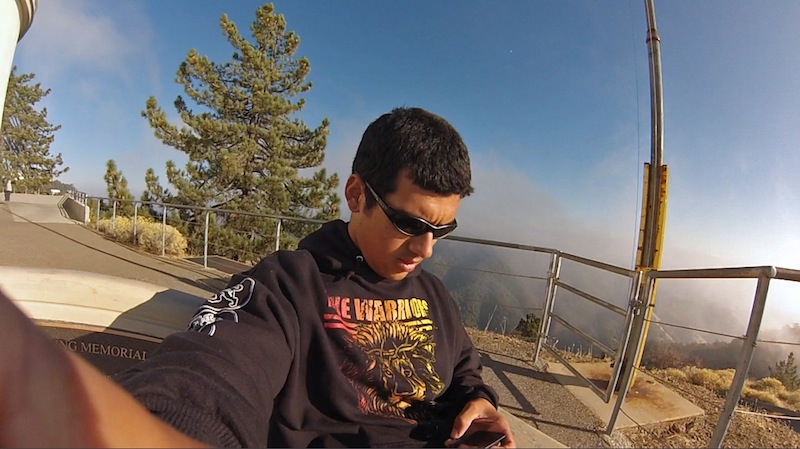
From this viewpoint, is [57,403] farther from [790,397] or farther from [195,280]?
[195,280]

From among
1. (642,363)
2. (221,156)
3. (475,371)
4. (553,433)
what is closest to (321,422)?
(475,371)

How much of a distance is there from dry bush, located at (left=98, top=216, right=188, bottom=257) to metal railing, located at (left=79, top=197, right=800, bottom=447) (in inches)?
226

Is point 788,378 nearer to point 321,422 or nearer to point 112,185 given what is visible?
point 321,422

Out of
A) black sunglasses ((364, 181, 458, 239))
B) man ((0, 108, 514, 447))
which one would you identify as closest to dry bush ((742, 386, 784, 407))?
man ((0, 108, 514, 447))

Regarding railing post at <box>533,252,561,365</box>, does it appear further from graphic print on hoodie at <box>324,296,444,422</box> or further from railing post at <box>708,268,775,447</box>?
graphic print on hoodie at <box>324,296,444,422</box>

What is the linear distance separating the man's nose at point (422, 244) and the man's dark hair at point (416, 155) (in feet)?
0.42

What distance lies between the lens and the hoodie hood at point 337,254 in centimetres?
106

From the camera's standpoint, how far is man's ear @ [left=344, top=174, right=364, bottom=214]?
3.65 feet

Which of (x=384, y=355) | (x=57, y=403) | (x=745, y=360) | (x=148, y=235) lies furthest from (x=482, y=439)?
(x=148, y=235)

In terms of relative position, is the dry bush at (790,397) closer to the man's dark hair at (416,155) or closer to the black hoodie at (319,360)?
the black hoodie at (319,360)

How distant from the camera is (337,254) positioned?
1097 millimetres

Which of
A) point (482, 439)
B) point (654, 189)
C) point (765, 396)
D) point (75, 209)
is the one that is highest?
point (654, 189)

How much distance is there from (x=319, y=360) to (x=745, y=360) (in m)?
1.70

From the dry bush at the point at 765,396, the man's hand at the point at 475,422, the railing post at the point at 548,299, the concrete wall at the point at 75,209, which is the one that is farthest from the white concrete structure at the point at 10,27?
the concrete wall at the point at 75,209
